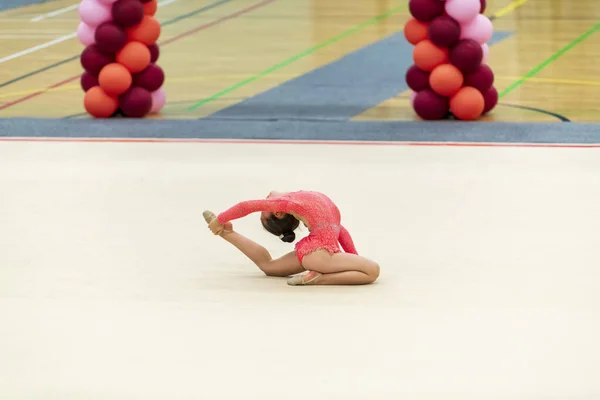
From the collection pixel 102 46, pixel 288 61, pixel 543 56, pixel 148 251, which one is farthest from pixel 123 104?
pixel 543 56

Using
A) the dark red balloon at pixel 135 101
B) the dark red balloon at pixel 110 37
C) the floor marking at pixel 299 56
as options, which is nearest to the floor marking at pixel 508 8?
the floor marking at pixel 299 56

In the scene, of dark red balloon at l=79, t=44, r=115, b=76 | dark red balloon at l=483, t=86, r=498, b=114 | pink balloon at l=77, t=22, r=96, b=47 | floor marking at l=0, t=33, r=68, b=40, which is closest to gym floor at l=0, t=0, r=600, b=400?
dark red balloon at l=483, t=86, r=498, b=114

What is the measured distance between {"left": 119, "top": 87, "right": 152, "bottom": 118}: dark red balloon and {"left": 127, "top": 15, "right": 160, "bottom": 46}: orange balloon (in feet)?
1.13

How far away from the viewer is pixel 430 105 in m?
7.75

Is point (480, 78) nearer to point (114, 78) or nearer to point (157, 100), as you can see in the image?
point (157, 100)

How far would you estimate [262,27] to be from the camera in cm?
1249

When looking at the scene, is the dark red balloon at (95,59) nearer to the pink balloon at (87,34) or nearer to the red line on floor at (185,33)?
the pink balloon at (87,34)

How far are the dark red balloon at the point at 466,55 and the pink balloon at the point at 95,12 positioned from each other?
7.78 ft

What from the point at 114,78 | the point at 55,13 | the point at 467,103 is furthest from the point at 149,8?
the point at 55,13

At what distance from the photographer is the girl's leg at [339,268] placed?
177 inches

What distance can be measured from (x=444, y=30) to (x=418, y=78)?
42cm

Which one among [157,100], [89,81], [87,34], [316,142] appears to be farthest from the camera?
[157,100]

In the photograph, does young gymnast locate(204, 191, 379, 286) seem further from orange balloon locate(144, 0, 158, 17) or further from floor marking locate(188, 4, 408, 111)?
floor marking locate(188, 4, 408, 111)

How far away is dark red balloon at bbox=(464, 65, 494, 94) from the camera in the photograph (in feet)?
25.3
